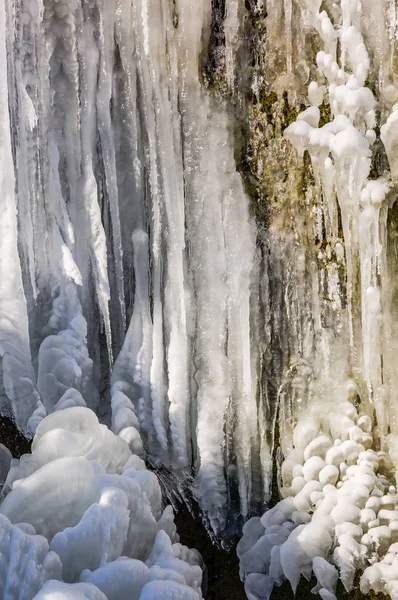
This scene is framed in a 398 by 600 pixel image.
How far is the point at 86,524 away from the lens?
98.8 inches

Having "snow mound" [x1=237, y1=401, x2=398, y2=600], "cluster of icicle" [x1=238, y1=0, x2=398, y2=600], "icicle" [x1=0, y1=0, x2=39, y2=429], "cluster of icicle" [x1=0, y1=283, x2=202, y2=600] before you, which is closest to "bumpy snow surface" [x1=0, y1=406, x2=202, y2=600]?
"cluster of icicle" [x1=0, y1=283, x2=202, y2=600]

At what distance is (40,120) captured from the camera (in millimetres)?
3904

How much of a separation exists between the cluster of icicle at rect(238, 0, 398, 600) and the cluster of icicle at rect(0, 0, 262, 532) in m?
0.33

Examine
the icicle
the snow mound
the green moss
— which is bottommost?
the snow mound

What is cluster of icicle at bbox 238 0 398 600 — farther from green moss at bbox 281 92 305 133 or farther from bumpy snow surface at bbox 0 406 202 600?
bumpy snow surface at bbox 0 406 202 600

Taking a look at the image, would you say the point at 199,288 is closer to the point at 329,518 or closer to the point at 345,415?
the point at 345,415

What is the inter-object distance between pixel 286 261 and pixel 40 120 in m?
1.64

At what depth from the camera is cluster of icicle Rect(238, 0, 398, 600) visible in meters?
2.92

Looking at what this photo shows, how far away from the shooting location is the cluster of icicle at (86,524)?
7.51ft

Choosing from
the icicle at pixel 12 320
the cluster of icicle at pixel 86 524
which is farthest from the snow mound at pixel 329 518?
the icicle at pixel 12 320

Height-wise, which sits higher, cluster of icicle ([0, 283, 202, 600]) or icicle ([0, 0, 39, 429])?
icicle ([0, 0, 39, 429])

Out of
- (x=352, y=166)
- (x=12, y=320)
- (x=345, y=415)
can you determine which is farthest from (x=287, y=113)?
(x=12, y=320)

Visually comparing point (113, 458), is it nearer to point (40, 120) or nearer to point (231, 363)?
point (231, 363)

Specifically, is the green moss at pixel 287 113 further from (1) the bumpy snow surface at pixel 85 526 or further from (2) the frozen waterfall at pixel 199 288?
(1) the bumpy snow surface at pixel 85 526
